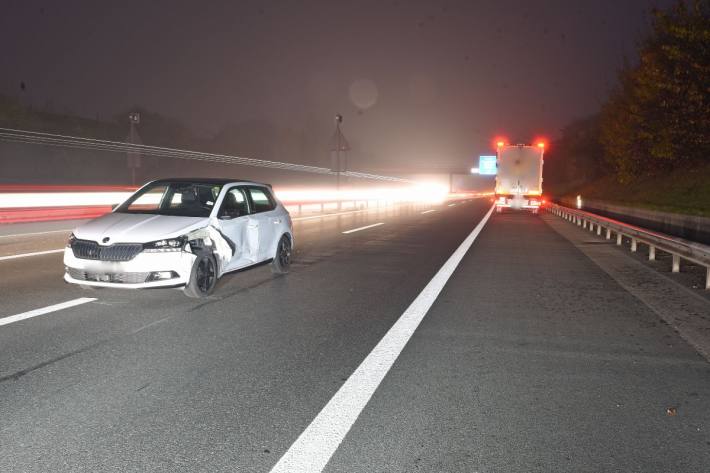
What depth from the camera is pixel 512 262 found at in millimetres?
11969

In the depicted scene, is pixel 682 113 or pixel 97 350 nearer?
pixel 97 350

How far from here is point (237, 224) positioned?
26.8ft

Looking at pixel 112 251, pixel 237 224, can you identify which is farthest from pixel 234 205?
pixel 112 251

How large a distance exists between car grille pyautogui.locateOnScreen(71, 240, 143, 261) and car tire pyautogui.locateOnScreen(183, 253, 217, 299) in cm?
73

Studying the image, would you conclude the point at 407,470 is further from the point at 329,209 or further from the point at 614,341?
the point at 329,209

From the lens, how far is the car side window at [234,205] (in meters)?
8.10

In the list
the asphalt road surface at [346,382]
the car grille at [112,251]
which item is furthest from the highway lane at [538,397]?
the car grille at [112,251]

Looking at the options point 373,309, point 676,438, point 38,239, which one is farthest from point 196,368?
point 38,239

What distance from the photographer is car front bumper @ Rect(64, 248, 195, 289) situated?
22.1 ft

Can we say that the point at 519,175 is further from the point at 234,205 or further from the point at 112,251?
the point at 112,251

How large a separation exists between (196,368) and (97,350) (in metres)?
1.10

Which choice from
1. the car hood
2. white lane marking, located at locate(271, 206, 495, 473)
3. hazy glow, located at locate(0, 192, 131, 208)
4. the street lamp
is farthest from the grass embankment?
hazy glow, located at locate(0, 192, 131, 208)

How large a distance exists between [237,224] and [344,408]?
15.5 feet

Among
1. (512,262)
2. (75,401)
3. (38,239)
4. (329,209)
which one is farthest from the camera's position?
(329,209)
